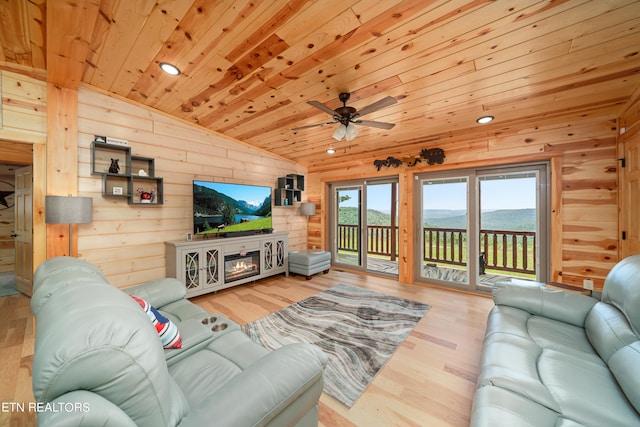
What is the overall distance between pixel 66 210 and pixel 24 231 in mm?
2201

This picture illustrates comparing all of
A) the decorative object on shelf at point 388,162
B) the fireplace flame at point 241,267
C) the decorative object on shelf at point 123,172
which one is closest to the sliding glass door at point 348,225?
the decorative object on shelf at point 388,162

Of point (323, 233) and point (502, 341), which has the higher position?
point (323, 233)

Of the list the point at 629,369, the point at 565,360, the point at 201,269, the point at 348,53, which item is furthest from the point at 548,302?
the point at 201,269

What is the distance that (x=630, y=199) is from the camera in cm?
243

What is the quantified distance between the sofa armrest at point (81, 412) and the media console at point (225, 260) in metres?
2.83

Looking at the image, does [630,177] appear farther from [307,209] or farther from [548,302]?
[307,209]

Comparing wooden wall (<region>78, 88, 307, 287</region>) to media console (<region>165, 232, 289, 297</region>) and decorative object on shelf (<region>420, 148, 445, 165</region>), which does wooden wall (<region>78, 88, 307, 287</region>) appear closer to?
media console (<region>165, 232, 289, 297</region>)

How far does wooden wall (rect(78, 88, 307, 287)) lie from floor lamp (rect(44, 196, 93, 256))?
48cm

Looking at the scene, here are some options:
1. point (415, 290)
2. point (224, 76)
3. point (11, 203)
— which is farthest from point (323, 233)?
point (11, 203)

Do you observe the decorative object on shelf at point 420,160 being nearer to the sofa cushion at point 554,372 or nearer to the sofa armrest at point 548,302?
the sofa armrest at point 548,302

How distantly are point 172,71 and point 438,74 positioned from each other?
8.02 feet

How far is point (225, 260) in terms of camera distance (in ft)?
11.9

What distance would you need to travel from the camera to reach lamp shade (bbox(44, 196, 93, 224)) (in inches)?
88.7

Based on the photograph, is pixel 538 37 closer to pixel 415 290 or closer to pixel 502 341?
pixel 502 341
